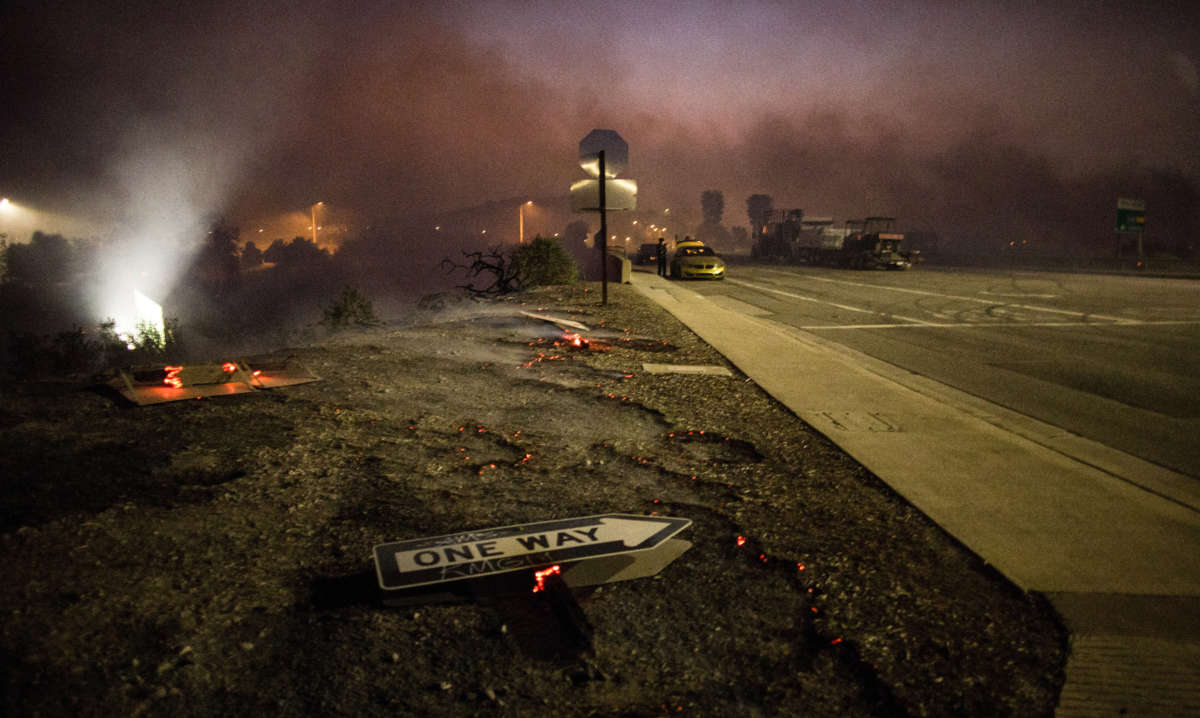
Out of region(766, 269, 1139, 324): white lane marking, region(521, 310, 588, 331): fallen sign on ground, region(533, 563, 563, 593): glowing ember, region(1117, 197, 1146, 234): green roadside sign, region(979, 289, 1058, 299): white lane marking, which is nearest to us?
region(533, 563, 563, 593): glowing ember

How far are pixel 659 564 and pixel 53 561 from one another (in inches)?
111

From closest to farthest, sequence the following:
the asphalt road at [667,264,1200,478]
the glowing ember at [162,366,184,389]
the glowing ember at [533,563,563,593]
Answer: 1. the glowing ember at [533,563,563,593]
2. the glowing ember at [162,366,184,389]
3. the asphalt road at [667,264,1200,478]

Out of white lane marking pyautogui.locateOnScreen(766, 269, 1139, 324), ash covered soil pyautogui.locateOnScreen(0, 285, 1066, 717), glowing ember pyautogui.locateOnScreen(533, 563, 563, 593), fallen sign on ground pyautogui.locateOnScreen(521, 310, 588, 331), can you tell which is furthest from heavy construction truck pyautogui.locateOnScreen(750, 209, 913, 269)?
glowing ember pyautogui.locateOnScreen(533, 563, 563, 593)

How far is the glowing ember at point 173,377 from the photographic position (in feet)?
19.9

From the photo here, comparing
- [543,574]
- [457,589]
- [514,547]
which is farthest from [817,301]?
[457,589]

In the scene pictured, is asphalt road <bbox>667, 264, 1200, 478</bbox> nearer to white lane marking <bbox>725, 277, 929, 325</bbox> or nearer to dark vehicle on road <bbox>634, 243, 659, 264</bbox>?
white lane marking <bbox>725, 277, 929, 325</bbox>

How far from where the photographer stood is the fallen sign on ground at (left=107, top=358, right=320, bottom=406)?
19.0 feet

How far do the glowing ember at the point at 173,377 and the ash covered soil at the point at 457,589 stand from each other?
0.52m

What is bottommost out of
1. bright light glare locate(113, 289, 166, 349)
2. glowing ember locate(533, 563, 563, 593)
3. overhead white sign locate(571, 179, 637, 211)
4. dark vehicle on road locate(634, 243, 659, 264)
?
bright light glare locate(113, 289, 166, 349)

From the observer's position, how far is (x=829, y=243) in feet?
141

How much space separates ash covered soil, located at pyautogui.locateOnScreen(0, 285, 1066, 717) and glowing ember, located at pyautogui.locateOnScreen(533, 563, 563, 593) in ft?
0.61

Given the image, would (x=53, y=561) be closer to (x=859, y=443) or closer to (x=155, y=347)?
(x=859, y=443)

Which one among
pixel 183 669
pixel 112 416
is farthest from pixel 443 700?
pixel 112 416

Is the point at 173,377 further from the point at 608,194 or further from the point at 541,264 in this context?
the point at 541,264
